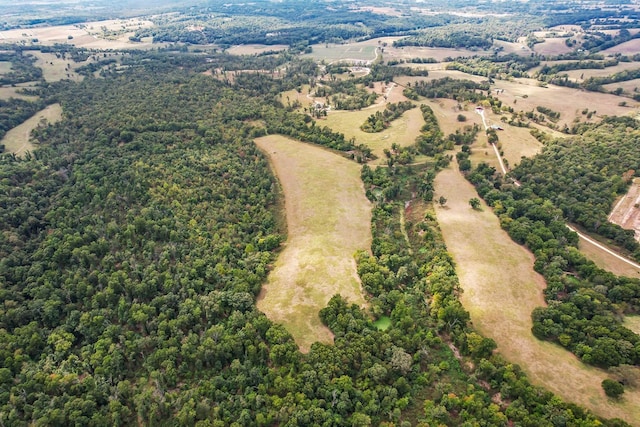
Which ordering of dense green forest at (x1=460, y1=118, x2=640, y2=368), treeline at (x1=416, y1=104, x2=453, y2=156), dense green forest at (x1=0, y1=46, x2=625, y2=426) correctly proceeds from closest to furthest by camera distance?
dense green forest at (x1=0, y1=46, x2=625, y2=426)
dense green forest at (x1=460, y1=118, x2=640, y2=368)
treeline at (x1=416, y1=104, x2=453, y2=156)

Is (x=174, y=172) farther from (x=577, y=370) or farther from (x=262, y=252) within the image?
(x=577, y=370)

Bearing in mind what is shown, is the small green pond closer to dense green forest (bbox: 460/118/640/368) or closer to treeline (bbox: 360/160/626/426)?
treeline (bbox: 360/160/626/426)

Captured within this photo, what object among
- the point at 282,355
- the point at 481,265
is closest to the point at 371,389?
the point at 282,355

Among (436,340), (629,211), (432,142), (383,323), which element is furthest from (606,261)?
(432,142)

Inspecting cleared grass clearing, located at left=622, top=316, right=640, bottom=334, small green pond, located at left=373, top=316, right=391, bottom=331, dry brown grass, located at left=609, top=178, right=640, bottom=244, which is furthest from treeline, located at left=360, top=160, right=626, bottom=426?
dry brown grass, located at left=609, top=178, right=640, bottom=244

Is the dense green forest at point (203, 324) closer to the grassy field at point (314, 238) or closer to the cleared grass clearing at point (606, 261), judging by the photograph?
the grassy field at point (314, 238)

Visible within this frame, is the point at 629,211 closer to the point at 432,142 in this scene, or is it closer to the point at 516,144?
the point at 516,144
